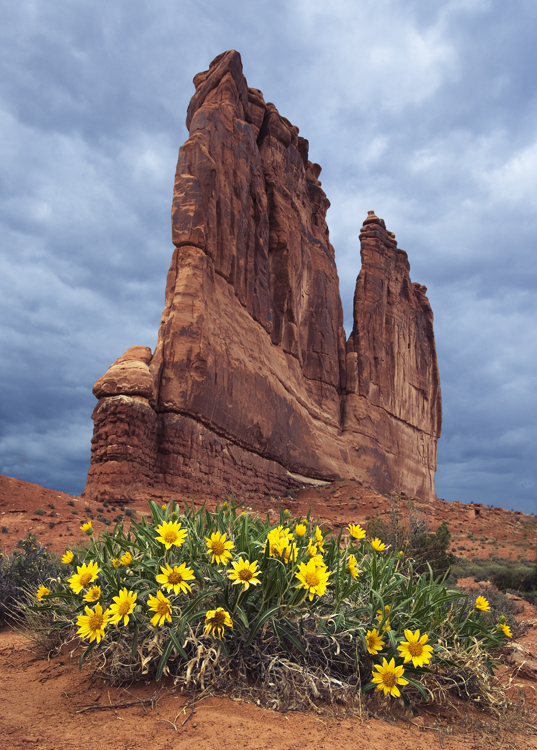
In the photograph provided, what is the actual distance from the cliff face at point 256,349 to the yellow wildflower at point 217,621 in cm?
1247

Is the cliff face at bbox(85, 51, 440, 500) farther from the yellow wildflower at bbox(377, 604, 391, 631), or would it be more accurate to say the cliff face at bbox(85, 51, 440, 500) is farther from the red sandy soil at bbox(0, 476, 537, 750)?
the yellow wildflower at bbox(377, 604, 391, 631)

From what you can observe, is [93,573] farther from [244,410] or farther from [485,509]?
[485,509]

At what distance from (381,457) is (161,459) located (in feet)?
69.3

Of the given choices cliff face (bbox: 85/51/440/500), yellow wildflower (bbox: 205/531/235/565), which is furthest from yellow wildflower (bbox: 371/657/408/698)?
cliff face (bbox: 85/51/440/500)

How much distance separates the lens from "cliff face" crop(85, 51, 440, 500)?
16.5 m

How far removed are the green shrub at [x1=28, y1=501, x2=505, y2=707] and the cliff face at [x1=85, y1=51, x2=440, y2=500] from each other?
39.3 ft

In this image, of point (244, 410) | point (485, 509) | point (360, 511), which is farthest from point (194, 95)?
point (485, 509)

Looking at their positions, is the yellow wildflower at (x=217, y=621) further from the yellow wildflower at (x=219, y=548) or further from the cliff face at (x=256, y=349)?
the cliff face at (x=256, y=349)

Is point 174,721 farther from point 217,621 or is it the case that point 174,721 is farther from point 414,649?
point 414,649

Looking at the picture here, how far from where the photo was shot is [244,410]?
20.0 meters

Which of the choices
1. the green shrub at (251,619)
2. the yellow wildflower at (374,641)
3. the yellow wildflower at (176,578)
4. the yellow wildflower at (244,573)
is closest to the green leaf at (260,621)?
the green shrub at (251,619)

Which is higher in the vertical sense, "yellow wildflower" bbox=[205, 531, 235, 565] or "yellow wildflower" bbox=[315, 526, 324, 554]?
"yellow wildflower" bbox=[315, 526, 324, 554]

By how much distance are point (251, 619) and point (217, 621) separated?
405 millimetres

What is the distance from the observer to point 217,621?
9.11ft
